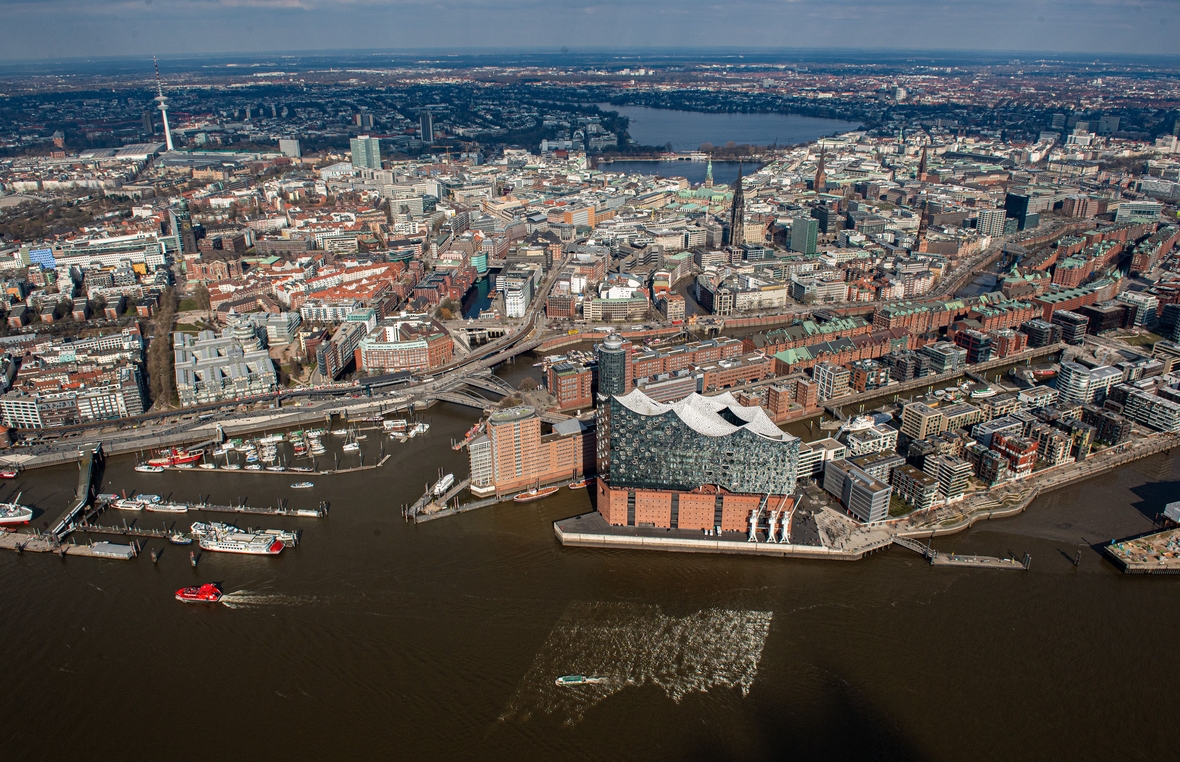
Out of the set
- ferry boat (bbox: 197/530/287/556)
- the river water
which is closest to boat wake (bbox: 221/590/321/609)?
the river water

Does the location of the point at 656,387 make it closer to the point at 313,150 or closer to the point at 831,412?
the point at 831,412

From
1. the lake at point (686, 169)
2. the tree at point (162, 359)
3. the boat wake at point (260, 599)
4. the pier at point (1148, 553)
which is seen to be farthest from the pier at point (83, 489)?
the lake at point (686, 169)

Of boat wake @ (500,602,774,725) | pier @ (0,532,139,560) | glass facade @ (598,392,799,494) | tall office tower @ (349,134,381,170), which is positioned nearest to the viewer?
boat wake @ (500,602,774,725)

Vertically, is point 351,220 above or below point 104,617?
above

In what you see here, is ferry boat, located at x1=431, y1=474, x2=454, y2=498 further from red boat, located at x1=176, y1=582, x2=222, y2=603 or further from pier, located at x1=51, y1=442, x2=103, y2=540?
pier, located at x1=51, y1=442, x2=103, y2=540

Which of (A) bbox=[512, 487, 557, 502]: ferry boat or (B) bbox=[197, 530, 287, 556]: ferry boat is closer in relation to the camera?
(B) bbox=[197, 530, 287, 556]: ferry boat

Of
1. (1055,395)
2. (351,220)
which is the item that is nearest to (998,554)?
(1055,395)

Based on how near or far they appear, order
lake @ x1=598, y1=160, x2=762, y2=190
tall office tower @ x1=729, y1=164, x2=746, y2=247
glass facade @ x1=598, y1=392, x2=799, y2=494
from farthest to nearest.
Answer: lake @ x1=598, y1=160, x2=762, y2=190
tall office tower @ x1=729, y1=164, x2=746, y2=247
glass facade @ x1=598, y1=392, x2=799, y2=494

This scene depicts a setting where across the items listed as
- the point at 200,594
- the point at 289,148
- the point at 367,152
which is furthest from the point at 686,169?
the point at 200,594
